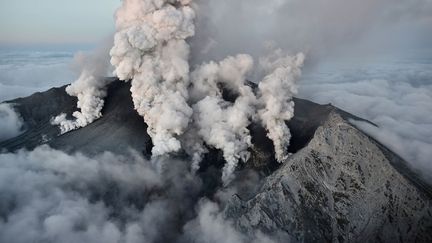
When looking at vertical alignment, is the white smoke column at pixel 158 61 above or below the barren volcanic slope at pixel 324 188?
above

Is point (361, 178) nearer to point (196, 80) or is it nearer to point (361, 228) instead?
point (361, 228)

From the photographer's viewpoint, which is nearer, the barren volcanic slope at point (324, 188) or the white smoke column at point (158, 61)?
the barren volcanic slope at point (324, 188)

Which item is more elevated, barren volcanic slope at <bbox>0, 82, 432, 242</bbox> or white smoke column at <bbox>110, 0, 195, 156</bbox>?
white smoke column at <bbox>110, 0, 195, 156</bbox>

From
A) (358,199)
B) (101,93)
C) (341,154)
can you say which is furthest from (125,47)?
(358,199)
